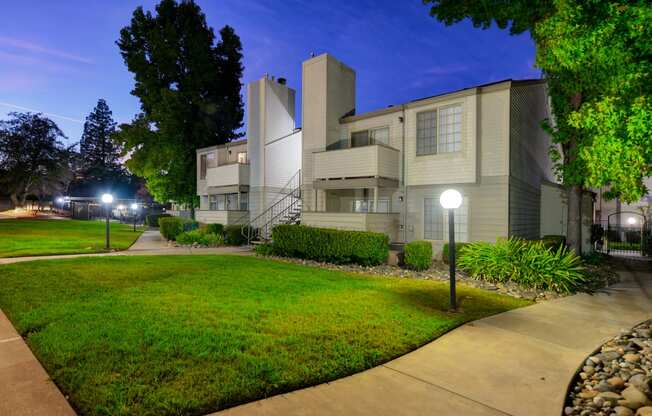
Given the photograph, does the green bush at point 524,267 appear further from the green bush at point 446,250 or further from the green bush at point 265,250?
the green bush at point 265,250

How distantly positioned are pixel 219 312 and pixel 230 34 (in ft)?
98.8

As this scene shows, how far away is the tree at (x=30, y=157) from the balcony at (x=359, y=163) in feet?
162

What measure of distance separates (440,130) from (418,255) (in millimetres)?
5552

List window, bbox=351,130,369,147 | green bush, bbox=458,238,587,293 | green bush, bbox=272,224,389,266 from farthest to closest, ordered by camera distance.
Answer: window, bbox=351,130,369,147 → green bush, bbox=272,224,389,266 → green bush, bbox=458,238,587,293

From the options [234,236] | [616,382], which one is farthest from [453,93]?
[234,236]

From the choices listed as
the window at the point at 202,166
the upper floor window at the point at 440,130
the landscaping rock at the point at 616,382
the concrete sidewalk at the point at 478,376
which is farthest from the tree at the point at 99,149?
the landscaping rock at the point at 616,382

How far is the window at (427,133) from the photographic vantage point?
13758 mm

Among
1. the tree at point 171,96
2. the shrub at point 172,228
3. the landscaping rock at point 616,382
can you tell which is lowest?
the landscaping rock at point 616,382

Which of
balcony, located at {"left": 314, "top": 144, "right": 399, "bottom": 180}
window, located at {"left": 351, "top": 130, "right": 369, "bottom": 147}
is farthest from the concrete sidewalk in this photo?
window, located at {"left": 351, "top": 130, "right": 369, "bottom": 147}

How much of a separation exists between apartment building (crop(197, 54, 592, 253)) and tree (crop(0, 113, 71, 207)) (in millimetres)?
42804

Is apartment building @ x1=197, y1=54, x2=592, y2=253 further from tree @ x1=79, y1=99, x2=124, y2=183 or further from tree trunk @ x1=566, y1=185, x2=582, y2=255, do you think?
tree @ x1=79, y1=99, x2=124, y2=183

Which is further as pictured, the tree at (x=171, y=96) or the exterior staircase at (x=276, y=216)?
the tree at (x=171, y=96)

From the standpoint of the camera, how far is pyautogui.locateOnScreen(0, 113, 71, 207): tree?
45.2 m

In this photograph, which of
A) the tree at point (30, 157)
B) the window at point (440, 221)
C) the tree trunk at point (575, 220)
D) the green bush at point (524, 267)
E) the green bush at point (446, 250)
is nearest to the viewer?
the green bush at point (524, 267)
